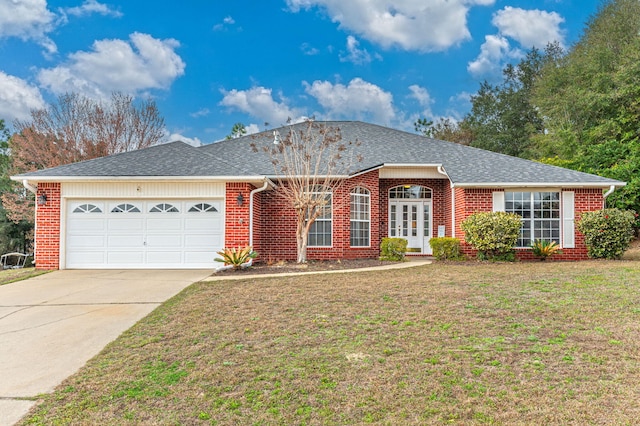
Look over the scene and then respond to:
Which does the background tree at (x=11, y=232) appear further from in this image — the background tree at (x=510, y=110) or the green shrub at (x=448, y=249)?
the background tree at (x=510, y=110)

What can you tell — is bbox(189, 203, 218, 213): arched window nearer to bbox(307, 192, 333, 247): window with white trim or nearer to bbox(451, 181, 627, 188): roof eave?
bbox(307, 192, 333, 247): window with white trim

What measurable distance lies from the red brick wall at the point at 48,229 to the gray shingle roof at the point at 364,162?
519mm

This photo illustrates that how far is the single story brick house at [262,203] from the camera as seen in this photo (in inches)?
473

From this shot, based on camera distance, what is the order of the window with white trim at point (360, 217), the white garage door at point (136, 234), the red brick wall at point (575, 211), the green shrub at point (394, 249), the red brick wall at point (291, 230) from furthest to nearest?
the window with white trim at point (360, 217), the red brick wall at point (291, 230), the red brick wall at point (575, 211), the green shrub at point (394, 249), the white garage door at point (136, 234)

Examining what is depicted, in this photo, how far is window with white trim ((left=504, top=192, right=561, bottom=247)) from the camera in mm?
13609

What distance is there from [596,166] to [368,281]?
17083mm

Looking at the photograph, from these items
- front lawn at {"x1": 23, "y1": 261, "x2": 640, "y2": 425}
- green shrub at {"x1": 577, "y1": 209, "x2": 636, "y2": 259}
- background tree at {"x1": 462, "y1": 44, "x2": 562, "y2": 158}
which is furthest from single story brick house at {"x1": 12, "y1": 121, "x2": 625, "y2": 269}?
background tree at {"x1": 462, "y1": 44, "x2": 562, "y2": 158}

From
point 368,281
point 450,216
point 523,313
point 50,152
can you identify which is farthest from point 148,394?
point 50,152

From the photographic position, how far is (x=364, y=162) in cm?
1452

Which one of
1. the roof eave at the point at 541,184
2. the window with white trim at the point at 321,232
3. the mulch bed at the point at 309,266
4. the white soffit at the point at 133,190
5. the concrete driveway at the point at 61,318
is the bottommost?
the concrete driveway at the point at 61,318

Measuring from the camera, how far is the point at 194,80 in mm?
21781

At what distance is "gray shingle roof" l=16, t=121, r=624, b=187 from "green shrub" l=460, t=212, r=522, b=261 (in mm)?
1293

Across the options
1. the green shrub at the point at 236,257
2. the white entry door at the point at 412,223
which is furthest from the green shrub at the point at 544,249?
the green shrub at the point at 236,257

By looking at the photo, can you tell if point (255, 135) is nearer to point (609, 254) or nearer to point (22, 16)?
point (22, 16)
